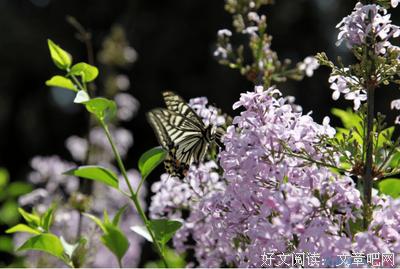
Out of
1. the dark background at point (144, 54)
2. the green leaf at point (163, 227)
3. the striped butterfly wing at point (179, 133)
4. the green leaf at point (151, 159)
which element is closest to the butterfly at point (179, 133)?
the striped butterfly wing at point (179, 133)

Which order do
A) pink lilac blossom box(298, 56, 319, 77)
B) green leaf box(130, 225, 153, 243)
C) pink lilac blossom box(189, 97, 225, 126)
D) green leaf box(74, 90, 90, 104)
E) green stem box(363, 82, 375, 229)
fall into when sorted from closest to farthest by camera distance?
1. green stem box(363, 82, 375, 229)
2. green leaf box(74, 90, 90, 104)
3. green leaf box(130, 225, 153, 243)
4. pink lilac blossom box(189, 97, 225, 126)
5. pink lilac blossom box(298, 56, 319, 77)

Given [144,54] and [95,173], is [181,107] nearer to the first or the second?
[95,173]

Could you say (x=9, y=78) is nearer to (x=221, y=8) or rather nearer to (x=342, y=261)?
(x=221, y=8)

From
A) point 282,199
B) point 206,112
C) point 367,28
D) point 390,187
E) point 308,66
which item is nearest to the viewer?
point 282,199

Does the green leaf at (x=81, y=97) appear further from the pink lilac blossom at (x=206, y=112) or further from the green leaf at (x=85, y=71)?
the pink lilac blossom at (x=206, y=112)

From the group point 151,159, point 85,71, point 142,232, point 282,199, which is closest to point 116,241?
point 142,232

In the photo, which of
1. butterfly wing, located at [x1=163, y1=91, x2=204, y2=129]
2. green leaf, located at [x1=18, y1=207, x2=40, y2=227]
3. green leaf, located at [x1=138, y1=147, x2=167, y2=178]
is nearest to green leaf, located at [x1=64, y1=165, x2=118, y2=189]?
green leaf, located at [x1=138, y1=147, x2=167, y2=178]

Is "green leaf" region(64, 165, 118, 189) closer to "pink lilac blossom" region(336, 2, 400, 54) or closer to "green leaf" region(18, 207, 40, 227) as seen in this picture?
"green leaf" region(18, 207, 40, 227)
